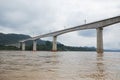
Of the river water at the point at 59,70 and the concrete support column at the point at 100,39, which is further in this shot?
the concrete support column at the point at 100,39

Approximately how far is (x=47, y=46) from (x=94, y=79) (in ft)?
481

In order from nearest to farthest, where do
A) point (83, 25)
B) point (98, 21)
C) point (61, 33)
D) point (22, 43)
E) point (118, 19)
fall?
1. point (118, 19)
2. point (98, 21)
3. point (83, 25)
4. point (61, 33)
5. point (22, 43)

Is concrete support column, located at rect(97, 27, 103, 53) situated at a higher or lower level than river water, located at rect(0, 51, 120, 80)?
higher

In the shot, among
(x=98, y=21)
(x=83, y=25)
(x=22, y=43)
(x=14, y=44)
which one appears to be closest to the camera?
(x=98, y=21)

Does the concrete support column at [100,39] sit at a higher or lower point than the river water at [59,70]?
higher

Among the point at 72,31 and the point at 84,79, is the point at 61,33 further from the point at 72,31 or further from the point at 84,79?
the point at 84,79

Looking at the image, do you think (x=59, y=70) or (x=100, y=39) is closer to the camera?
(x=59, y=70)

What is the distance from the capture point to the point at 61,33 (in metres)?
103

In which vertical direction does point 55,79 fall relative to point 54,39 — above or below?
below

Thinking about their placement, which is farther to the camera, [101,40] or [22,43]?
[22,43]

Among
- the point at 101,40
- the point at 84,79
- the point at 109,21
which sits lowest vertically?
the point at 84,79

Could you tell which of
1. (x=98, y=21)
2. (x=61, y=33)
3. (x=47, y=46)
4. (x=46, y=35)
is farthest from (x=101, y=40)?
(x=47, y=46)

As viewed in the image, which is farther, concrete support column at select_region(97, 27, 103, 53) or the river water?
Result: concrete support column at select_region(97, 27, 103, 53)

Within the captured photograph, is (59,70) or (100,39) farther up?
(100,39)
